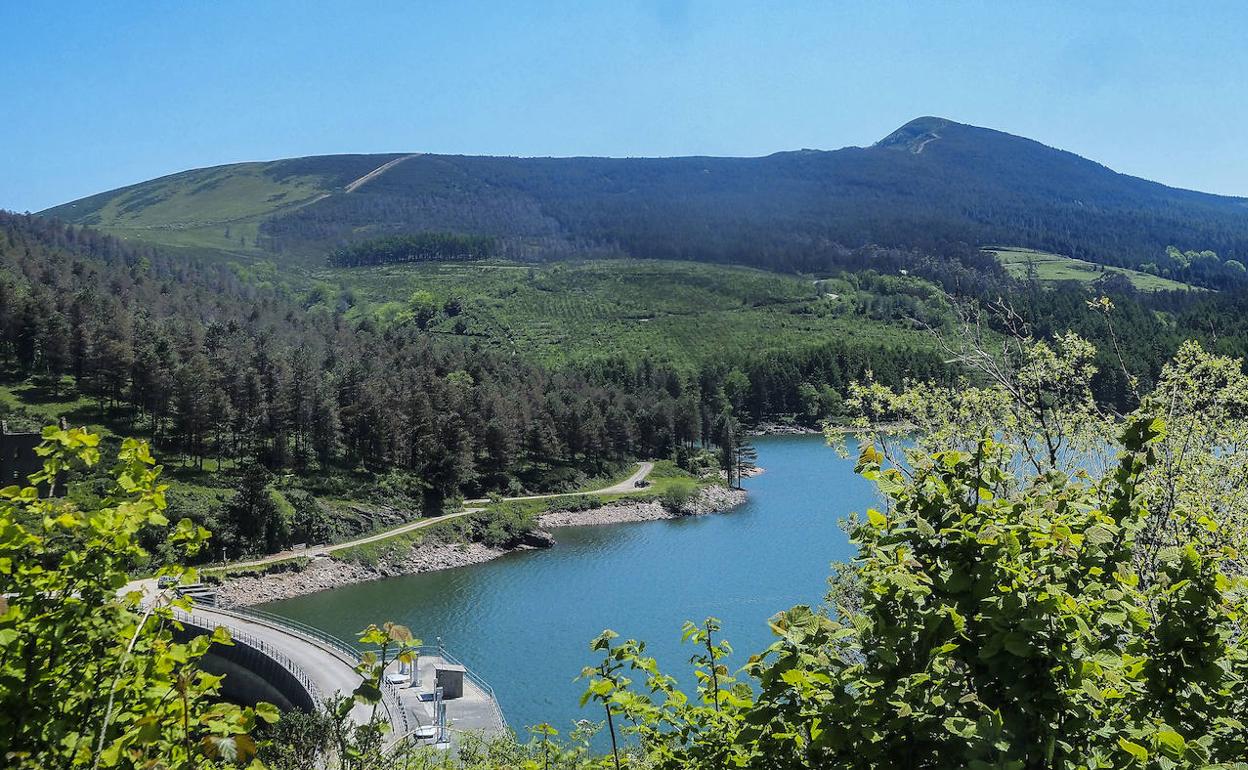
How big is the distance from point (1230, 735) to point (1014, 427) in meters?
10.8

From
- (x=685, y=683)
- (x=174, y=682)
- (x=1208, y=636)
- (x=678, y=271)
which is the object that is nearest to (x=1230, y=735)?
(x=1208, y=636)

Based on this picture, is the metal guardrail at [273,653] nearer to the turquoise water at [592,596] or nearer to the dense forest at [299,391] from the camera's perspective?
the turquoise water at [592,596]

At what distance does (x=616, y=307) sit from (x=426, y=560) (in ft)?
361

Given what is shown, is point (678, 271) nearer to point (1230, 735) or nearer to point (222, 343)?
point (222, 343)

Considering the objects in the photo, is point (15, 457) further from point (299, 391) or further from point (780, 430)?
point (780, 430)

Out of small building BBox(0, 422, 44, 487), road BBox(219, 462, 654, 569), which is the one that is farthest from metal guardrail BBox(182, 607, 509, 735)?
small building BBox(0, 422, 44, 487)

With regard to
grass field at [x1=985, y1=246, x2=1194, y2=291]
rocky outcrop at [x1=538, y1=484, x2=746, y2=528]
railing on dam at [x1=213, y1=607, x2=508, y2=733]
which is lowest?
rocky outcrop at [x1=538, y1=484, x2=746, y2=528]

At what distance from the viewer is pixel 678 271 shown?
588 feet

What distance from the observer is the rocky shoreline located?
4094 cm

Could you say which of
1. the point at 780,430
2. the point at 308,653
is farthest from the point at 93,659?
the point at 780,430

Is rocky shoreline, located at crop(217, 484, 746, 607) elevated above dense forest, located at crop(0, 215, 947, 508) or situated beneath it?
situated beneath

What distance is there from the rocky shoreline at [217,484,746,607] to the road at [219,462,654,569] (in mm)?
999

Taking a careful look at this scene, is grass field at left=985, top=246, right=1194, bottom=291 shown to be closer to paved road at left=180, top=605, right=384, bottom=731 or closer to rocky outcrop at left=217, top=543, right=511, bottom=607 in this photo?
rocky outcrop at left=217, top=543, right=511, bottom=607

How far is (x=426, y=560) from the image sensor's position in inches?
1930
